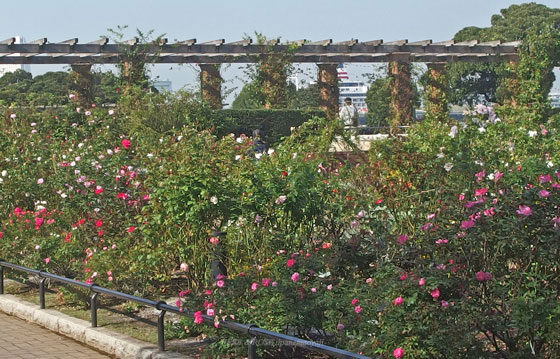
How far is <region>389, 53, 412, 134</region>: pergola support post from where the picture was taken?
28.9 meters

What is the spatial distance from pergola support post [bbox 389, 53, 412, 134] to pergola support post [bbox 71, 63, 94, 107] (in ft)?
32.8

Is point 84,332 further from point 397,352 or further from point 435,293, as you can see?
point 435,293

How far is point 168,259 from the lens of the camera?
25.6 ft

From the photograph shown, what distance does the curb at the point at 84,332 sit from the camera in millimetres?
6328

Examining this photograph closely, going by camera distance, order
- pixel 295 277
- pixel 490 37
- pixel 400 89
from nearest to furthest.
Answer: pixel 295 277 → pixel 400 89 → pixel 490 37

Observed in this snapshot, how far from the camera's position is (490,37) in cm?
6138

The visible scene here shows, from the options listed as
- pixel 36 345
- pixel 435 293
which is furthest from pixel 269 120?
pixel 435 293

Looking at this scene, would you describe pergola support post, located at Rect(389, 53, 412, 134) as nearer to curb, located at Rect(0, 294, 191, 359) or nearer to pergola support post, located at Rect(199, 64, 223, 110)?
pergola support post, located at Rect(199, 64, 223, 110)

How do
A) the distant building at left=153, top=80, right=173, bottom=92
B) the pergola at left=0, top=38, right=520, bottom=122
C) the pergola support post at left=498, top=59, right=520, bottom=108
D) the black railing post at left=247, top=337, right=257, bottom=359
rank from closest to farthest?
the black railing post at left=247, top=337, right=257, bottom=359, the distant building at left=153, top=80, right=173, bottom=92, the pergola at left=0, top=38, right=520, bottom=122, the pergola support post at left=498, top=59, right=520, bottom=108

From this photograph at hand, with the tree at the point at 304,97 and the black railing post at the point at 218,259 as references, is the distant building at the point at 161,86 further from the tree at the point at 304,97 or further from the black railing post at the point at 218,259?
the black railing post at the point at 218,259

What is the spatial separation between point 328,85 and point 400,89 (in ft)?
8.29

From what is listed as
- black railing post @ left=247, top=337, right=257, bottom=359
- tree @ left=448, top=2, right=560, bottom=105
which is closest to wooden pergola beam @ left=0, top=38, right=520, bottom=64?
black railing post @ left=247, top=337, right=257, bottom=359

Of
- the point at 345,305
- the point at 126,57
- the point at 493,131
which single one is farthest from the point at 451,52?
the point at 345,305

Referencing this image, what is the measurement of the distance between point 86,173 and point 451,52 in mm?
21450
